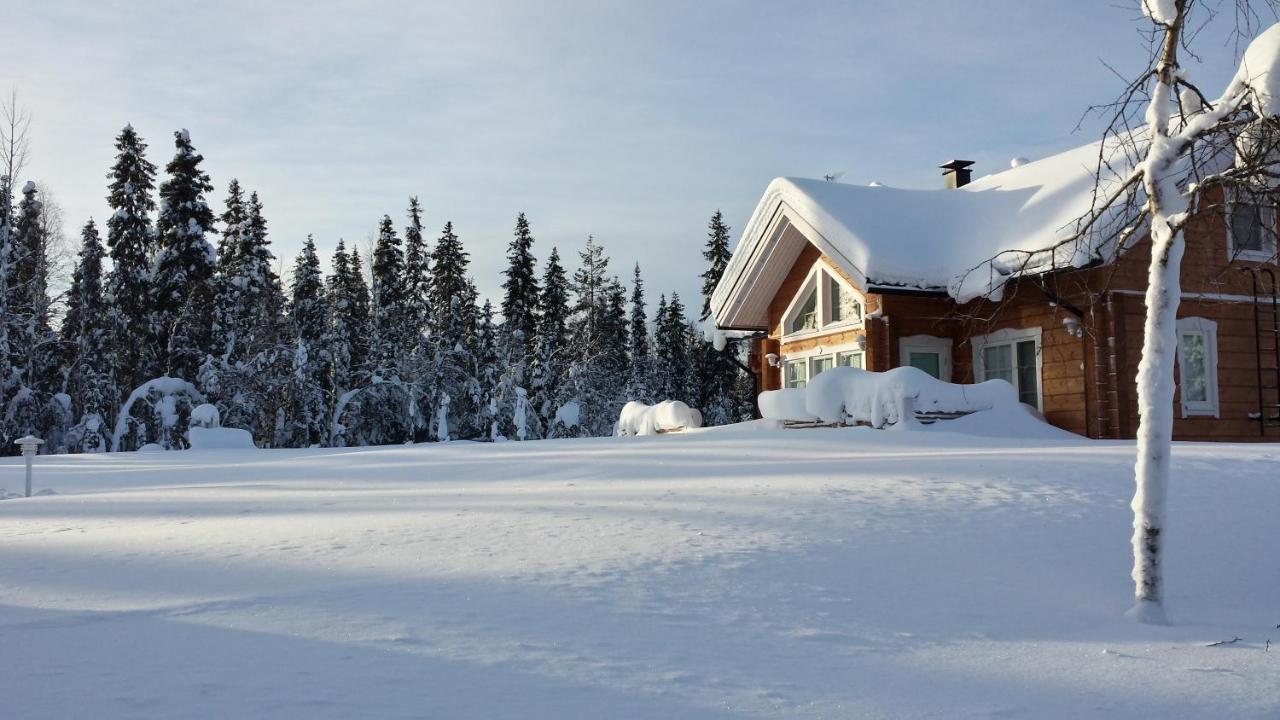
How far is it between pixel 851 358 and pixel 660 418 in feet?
15.7

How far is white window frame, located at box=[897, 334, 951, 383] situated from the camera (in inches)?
717

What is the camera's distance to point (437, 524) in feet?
23.9

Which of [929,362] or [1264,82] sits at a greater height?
[1264,82]

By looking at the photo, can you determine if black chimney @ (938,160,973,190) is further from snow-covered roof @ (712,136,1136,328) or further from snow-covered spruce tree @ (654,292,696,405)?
snow-covered spruce tree @ (654,292,696,405)

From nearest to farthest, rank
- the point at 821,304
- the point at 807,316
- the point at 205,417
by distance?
the point at 821,304, the point at 807,316, the point at 205,417

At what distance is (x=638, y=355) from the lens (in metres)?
55.2

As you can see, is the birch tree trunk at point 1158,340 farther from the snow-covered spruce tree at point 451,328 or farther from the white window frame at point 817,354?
the snow-covered spruce tree at point 451,328

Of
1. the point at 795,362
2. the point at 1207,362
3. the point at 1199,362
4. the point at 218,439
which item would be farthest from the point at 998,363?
the point at 218,439

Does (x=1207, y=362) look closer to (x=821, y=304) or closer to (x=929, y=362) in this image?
(x=929, y=362)

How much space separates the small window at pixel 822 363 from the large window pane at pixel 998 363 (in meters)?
3.49

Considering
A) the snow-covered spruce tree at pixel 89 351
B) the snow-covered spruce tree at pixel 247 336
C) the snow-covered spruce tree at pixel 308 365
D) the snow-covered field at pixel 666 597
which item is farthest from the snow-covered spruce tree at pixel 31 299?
the snow-covered field at pixel 666 597

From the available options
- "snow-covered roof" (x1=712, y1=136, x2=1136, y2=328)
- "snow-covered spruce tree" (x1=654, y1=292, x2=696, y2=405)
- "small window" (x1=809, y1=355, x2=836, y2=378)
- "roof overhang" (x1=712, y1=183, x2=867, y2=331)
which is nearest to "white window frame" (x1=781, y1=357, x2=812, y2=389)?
"small window" (x1=809, y1=355, x2=836, y2=378)

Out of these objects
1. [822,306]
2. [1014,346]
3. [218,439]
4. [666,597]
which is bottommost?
[666,597]

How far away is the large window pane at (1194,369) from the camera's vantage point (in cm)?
1627
